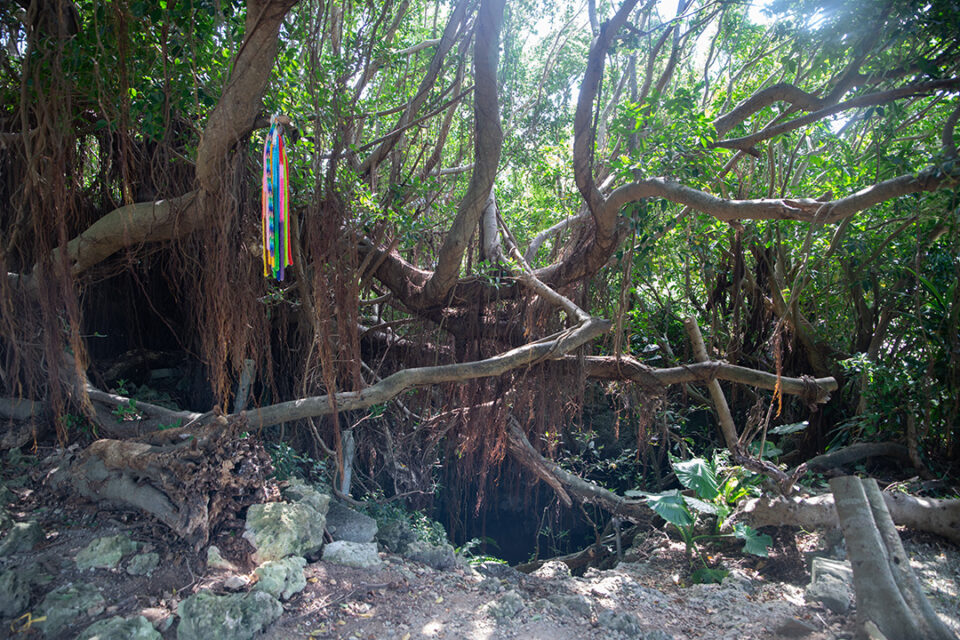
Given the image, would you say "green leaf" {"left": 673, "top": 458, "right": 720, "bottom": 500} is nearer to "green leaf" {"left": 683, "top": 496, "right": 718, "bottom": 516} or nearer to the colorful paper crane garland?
"green leaf" {"left": 683, "top": 496, "right": 718, "bottom": 516}

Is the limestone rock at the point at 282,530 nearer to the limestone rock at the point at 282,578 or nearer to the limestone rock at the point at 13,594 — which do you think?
the limestone rock at the point at 282,578

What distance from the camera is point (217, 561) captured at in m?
2.87

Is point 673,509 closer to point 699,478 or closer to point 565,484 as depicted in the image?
point 699,478

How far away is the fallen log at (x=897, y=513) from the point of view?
12.5ft

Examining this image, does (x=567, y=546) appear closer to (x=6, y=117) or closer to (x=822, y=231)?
(x=822, y=231)

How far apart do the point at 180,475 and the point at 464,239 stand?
6.67ft

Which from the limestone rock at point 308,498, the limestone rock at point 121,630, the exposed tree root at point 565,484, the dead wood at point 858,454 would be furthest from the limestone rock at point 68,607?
the dead wood at point 858,454

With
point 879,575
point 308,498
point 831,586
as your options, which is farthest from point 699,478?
point 308,498

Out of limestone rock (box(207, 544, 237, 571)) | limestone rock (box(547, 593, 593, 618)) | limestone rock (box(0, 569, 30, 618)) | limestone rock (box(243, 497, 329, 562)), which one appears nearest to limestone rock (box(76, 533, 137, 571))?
limestone rock (box(0, 569, 30, 618))

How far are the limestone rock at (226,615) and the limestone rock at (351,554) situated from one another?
571 mm

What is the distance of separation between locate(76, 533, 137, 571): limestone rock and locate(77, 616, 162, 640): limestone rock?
482mm

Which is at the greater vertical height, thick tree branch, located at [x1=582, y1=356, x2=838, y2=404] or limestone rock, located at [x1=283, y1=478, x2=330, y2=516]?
thick tree branch, located at [x1=582, y1=356, x2=838, y2=404]

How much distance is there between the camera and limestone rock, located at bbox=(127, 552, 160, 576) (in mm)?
2795

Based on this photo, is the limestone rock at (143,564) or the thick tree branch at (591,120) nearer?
the limestone rock at (143,564)
